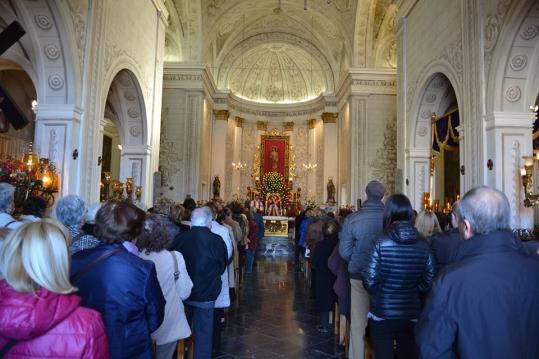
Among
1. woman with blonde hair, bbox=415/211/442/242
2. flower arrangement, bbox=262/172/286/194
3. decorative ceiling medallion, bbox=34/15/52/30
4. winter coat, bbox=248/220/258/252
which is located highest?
decorative ceiling medallion, bbox=34/15/52/30

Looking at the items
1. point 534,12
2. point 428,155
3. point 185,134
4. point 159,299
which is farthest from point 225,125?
point 159,299

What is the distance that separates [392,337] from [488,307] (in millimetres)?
1546

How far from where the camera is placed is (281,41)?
20.8 meters

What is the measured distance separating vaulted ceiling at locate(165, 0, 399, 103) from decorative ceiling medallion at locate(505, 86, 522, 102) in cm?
534

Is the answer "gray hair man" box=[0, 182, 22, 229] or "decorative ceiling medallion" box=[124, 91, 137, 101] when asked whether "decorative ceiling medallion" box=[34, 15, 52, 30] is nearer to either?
"decorative ceiling medallion" box=[124, 91, 137, 101]

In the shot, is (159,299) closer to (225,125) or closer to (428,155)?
(428,155)

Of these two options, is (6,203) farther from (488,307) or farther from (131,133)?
(131,133)

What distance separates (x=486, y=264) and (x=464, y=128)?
6768mm

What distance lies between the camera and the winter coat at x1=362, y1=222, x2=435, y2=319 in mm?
2851

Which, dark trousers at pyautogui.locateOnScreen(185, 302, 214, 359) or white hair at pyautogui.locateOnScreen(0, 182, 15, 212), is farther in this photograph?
dark trousers at pyautogui.locateOnScreen(185, 302, 214, 359)

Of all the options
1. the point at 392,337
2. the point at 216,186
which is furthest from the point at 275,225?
the point at 392,337

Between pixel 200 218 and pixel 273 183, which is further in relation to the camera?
pixel 273 183

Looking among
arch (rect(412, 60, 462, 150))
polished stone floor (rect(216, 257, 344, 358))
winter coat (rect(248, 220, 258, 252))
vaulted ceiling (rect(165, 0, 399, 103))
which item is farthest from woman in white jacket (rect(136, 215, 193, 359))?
vaulted ceiling (rect(165, 0, 399, 103))

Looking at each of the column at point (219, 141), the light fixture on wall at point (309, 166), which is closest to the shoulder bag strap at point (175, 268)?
the column at point (219, 141)
